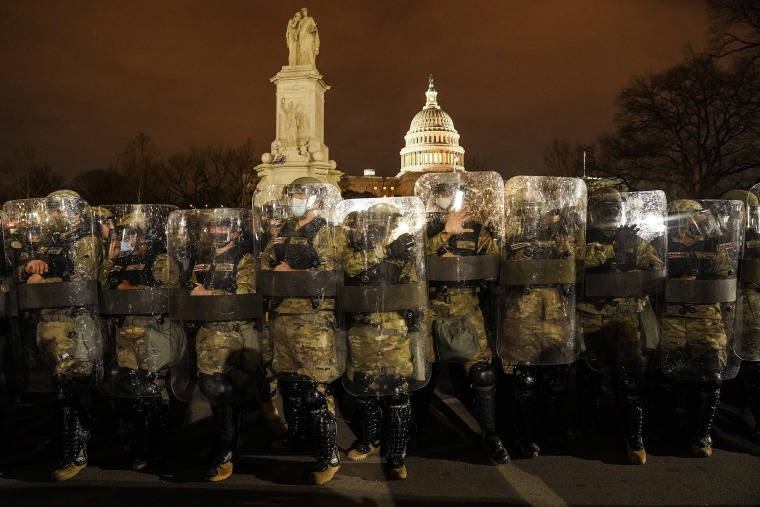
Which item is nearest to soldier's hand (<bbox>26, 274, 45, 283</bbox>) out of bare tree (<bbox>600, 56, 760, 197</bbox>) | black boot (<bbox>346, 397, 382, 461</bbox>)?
black boot (<bbox>346, 397, 382, 461</bbox>)

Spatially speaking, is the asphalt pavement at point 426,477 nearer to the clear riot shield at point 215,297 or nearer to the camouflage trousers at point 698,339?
the clear riot shield at point 215,297

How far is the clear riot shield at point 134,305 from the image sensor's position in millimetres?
5211

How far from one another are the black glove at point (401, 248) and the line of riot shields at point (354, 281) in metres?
0.01

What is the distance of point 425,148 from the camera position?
275 ft

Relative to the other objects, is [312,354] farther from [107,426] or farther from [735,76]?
[735,76]

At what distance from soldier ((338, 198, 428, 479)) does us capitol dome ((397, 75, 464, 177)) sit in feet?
252

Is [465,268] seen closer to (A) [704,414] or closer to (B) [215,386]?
(B) [215,386]

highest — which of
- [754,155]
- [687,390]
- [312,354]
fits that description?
[754,155]

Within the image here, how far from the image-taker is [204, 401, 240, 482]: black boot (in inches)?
196

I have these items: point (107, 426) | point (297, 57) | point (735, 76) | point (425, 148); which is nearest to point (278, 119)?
point (297, 57)

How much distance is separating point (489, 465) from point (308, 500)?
5.24 ft

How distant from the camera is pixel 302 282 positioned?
4.86 metres

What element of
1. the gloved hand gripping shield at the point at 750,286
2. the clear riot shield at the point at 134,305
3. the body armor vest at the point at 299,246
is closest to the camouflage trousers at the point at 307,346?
the body armor vest at the point at 299,246

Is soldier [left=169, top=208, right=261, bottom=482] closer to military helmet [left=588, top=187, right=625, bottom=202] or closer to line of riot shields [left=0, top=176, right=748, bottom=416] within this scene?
line of riot shields [left=0, top=176, right=748, bottom=416]
